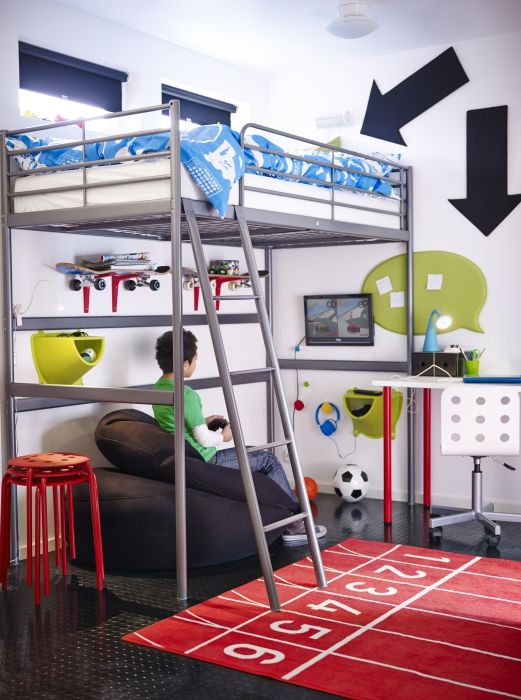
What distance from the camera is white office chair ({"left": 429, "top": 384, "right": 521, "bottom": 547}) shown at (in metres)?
4.69

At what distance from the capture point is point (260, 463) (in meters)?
4.86

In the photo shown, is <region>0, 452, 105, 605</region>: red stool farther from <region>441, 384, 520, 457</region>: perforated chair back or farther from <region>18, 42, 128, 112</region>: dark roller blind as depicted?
<region>18, 42, 128, 112</region>: dark roller blind

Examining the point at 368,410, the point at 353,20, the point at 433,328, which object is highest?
the point at 353,20

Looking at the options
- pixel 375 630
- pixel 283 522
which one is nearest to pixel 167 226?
pixel 283 522

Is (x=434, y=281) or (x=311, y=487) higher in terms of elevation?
(x=434, y=281)

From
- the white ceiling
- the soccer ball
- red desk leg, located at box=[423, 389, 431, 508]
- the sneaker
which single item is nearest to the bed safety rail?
the white ceiling

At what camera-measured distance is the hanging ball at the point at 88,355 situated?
14.7 feet

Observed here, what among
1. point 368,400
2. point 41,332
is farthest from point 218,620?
point 368,400

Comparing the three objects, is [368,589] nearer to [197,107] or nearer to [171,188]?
[171,188]

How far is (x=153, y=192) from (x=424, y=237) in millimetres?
2443

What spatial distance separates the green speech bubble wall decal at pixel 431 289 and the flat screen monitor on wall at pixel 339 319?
0.26 ft

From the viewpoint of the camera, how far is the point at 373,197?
539cm

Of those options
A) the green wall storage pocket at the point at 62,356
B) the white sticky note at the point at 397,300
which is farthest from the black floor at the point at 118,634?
the white sticky note at the point at 397,300

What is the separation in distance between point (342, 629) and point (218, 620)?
0.50 metres
